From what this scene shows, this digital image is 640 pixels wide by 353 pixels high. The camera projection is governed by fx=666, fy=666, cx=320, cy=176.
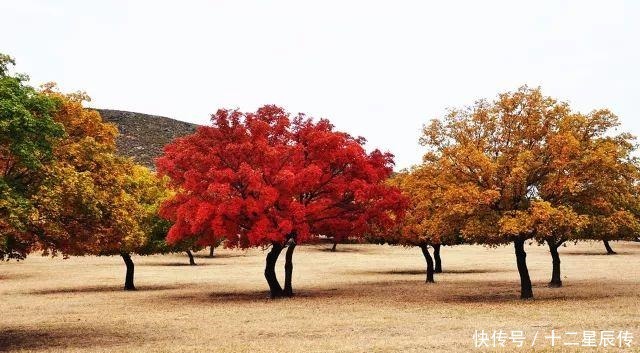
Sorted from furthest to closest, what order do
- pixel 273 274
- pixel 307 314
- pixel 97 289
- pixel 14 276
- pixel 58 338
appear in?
pixel 14 276
pixel 97 289
pixel 273 274
pixel 307 314
pixel 58 338

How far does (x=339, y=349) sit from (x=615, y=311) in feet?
48.6

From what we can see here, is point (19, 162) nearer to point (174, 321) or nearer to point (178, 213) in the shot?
point (174, 321)

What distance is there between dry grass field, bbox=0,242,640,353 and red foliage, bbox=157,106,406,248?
164 inches

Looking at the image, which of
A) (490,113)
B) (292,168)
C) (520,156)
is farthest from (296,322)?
(490,113)

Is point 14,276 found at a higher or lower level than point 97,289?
higher

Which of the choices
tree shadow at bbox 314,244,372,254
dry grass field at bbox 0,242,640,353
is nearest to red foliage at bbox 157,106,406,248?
dry grass field at bbox 0,242,640,353

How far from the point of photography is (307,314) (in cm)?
3103

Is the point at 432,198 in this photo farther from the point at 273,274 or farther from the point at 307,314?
the point at 273,274

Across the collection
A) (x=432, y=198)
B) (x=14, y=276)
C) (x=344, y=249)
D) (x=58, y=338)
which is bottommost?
(x=58, y=338)

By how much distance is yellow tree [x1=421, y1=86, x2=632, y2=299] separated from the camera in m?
32.8

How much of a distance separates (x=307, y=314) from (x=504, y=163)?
1258 cm

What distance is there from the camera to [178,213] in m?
36.5

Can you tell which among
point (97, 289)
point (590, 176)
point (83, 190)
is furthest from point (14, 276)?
point (590, 176)

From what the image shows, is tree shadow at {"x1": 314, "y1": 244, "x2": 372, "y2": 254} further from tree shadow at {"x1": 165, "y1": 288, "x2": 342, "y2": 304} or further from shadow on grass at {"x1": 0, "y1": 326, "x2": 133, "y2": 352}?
shadow on grass at {"x1": 0, "y1": 326, "x2": 133, "y2": 352}
